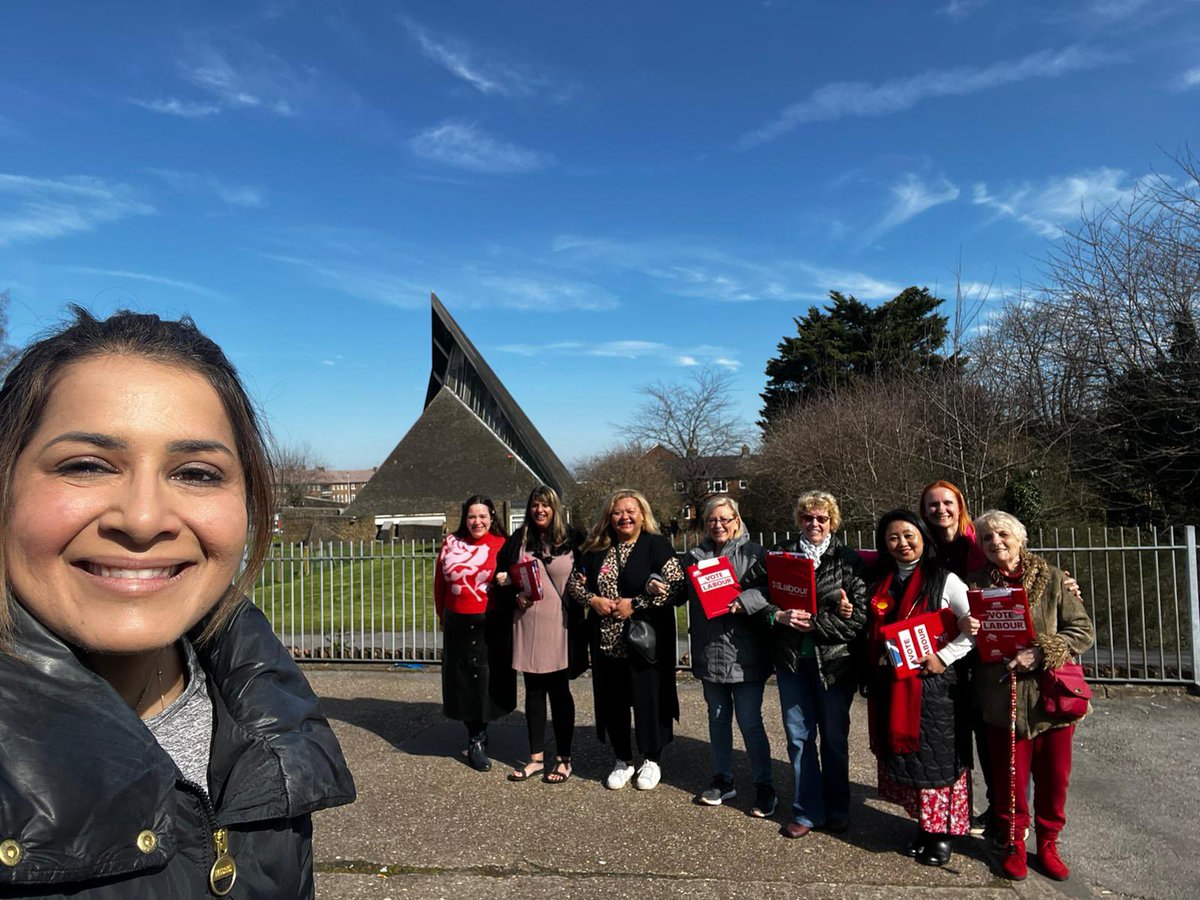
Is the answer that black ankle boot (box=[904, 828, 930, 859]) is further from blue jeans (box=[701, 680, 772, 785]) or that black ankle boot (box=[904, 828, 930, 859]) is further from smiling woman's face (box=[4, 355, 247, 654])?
smiling woman's face (box=[4, 355, 247, 654])

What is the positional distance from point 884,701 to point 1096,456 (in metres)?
11.8

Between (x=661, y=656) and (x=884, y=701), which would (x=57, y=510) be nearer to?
(x=884, y=701)

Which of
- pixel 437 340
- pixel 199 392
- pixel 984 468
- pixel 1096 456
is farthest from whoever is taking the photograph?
pixel 437 340

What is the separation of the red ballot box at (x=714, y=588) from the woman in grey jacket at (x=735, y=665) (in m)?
0.07

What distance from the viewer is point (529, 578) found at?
5.83m

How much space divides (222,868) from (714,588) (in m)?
4.17

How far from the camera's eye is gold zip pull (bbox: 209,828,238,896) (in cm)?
110

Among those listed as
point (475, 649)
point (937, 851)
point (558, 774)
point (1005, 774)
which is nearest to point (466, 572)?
point (475, 649)

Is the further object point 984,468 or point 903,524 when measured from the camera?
point 984,468

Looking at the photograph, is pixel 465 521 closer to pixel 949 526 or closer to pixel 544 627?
pixel 544 627

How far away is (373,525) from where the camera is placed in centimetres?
2994

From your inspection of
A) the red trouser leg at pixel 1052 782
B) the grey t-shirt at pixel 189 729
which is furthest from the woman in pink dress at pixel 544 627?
the grey t-shirt at pixel 189 729

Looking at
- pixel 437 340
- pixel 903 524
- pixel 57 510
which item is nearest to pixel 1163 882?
pixel 903 524

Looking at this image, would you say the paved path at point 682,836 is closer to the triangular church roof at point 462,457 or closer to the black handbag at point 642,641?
the black handbag at point 642,641
